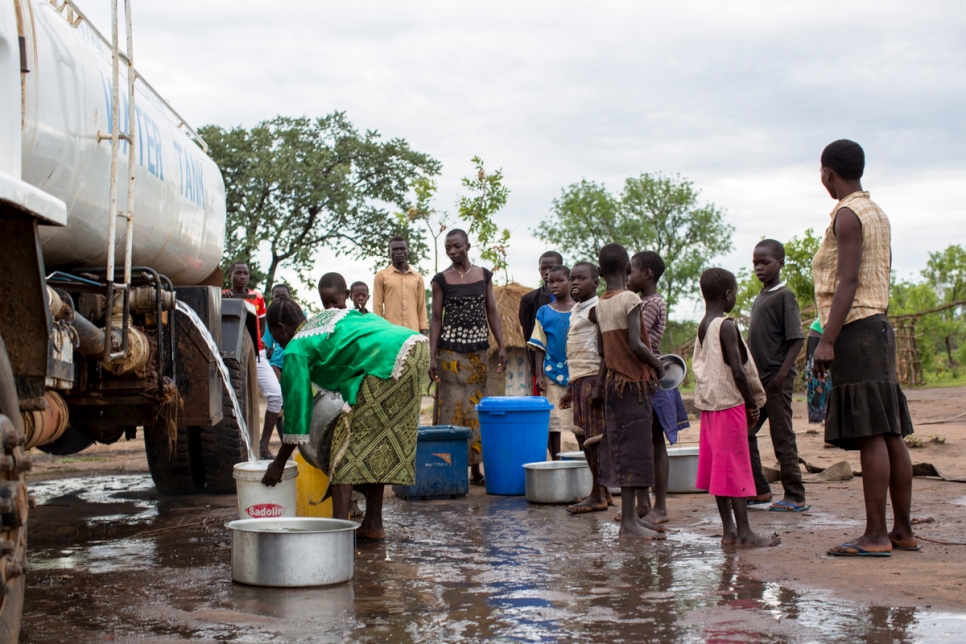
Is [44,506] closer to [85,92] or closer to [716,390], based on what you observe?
[85,92]

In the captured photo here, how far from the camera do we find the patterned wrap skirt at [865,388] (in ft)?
14.6

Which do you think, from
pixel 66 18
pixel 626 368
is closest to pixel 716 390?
pixel 626 368

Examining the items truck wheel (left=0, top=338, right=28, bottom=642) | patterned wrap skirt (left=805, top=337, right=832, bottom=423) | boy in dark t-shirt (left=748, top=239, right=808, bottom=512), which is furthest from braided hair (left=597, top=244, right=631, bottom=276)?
truck wheel (left=0, top=338, right=28, bottom=642)

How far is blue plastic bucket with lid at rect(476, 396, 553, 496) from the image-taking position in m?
6.97

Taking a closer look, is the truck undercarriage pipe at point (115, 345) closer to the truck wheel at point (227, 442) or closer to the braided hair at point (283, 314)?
the braided hair at point (283, 314)

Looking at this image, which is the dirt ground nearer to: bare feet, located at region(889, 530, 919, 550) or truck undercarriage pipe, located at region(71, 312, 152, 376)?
bare feet, located at region(889, 530, 919, 550)

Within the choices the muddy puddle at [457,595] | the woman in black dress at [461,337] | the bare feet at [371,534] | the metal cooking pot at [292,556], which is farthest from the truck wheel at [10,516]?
the woman in black dress at [461,337]

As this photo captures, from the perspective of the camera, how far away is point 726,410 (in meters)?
4.94

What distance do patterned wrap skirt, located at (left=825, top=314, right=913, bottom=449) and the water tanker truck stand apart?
10.3 ft

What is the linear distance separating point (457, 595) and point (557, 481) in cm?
277

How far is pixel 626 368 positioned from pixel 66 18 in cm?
329

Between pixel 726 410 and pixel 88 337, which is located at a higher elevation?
pixel 88 337

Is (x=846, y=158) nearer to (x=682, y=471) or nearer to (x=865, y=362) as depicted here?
(x=865, y=362)

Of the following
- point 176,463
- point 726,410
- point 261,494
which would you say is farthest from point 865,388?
point 176,463
